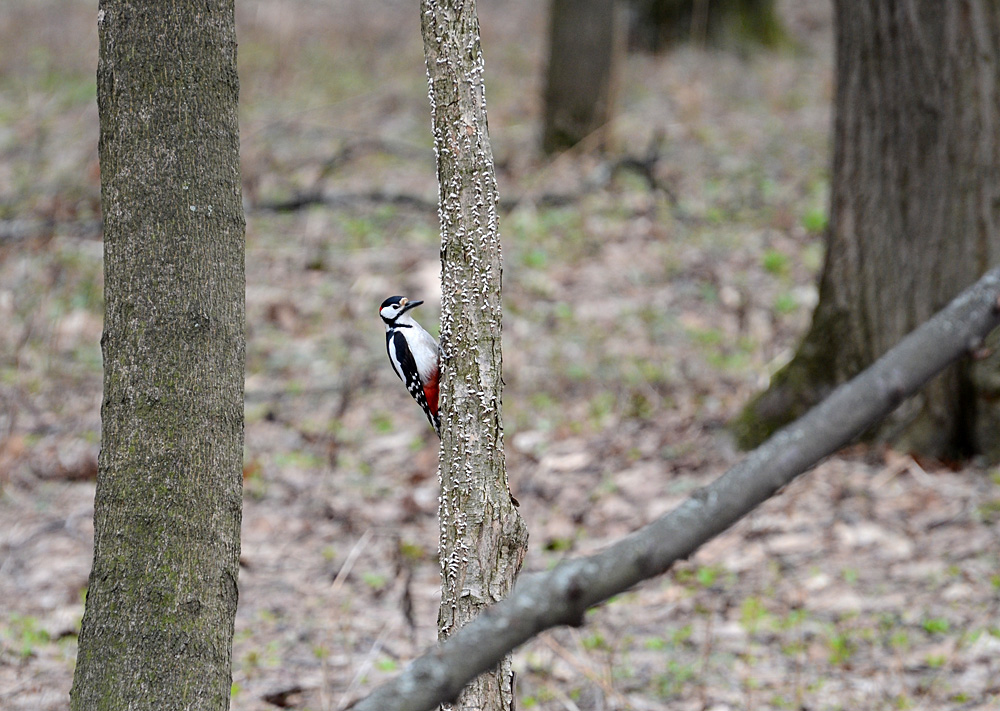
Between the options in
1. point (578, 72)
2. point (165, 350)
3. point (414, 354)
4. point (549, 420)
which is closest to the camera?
point (165, 350)

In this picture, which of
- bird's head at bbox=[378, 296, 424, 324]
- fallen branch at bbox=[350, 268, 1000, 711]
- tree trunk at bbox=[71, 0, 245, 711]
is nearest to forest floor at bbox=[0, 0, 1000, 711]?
bird's head at bbox=[378, 296, 424, 324]

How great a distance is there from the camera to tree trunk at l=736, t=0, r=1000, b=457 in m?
3.96

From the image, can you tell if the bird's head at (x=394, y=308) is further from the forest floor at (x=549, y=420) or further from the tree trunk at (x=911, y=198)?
the tree trunk at (x=911, y=198)

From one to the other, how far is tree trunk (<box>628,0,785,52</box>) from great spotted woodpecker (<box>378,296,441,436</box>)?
27.6 feet

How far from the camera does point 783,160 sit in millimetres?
7984

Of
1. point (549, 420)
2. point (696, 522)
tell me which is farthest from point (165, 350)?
point (549, 420)

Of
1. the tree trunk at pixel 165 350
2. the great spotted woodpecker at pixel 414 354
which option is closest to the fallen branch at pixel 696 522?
the tree trunk at pixel 165 350

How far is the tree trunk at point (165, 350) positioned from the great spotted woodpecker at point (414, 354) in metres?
0.65

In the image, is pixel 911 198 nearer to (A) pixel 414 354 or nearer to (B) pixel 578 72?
(A) pixel 414 354

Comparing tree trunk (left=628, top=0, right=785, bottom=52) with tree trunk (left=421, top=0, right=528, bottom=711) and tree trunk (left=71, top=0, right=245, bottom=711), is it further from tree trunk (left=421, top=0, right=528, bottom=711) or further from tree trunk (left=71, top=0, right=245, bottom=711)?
tree trunk (left=71, top=0, right=245, bottom=711)

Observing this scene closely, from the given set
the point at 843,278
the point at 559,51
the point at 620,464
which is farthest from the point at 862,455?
the point at 559,51

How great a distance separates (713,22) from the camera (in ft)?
34.2

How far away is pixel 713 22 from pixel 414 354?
900 centimetres

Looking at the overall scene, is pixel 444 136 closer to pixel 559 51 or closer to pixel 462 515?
pixel 462 515
